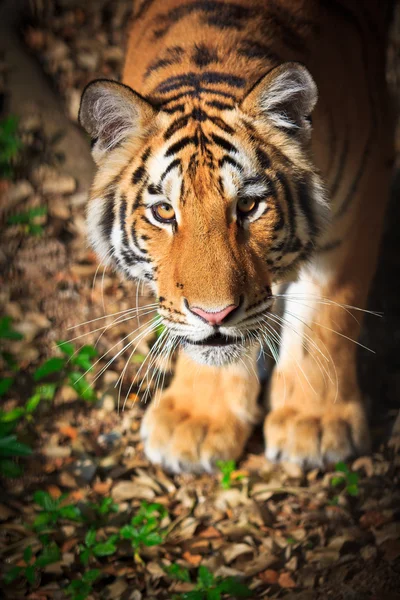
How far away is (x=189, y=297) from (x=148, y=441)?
86cm

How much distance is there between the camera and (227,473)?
2373 millimetres

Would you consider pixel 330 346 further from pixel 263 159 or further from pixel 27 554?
pixel 27 554

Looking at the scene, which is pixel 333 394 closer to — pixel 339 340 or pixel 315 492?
pixel 339 340

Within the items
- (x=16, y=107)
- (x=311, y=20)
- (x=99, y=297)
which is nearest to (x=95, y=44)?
(x=16, y=107)

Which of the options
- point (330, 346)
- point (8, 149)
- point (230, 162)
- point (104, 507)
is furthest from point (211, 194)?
point (8, 149)

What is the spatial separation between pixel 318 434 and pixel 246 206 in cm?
95

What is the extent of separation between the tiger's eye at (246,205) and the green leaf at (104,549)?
104cm

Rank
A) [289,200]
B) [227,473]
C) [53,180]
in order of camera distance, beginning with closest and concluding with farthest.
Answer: [289,200] < [227,473] < [53,180]

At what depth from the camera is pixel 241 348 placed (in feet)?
6.36

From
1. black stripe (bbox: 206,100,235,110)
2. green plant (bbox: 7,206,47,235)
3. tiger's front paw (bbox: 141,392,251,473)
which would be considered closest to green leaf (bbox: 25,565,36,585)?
tiger's front paw (bbox: 141,392,251,473)

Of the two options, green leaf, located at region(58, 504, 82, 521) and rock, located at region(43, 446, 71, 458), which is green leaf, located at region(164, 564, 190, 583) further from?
rock, located at region(43, 446, 71, 458)

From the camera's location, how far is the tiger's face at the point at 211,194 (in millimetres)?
1731

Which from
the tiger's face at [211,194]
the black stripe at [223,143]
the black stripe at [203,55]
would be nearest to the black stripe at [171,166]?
the tiger's face at [211,194]

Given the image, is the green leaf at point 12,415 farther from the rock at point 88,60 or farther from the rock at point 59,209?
the rock at point 88,60
